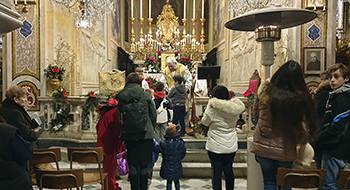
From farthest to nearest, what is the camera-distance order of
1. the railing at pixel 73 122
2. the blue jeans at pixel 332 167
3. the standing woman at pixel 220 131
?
the railing at pixel 73 122 → the standing woman at pixel 220 131 → the blue jeans at pixel 332 167

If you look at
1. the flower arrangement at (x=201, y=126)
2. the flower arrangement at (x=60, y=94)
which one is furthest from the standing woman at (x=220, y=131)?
the flower arrangement at (x=60, y=94)

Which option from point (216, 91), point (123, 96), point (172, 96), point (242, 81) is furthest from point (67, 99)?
point (242, 81)

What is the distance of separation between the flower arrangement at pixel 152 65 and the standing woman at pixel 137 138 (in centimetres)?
823

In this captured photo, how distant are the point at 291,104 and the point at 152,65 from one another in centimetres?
1017

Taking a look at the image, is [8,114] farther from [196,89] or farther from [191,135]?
[196,89]

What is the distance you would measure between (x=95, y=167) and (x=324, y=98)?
404 cm

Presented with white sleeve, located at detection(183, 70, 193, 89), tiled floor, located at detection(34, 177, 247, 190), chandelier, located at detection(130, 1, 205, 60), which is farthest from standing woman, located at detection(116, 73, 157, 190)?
chandelier, located at detection(130, 1, 205, 60)

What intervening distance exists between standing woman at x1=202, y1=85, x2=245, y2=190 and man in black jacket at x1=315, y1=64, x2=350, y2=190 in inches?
36.7

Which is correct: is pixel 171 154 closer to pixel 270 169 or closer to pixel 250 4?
pixel 270 169

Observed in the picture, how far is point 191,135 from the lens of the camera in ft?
21.1

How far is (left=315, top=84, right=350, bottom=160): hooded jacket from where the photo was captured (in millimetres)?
2729

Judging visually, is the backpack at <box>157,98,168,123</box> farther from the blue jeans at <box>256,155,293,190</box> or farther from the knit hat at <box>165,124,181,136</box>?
the blue jeans at <box>256,155,293,190</box>

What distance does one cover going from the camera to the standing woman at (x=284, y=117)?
7.43 feet

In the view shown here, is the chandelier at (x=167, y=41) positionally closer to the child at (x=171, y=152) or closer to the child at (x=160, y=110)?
the child at (x=160, y=110)
